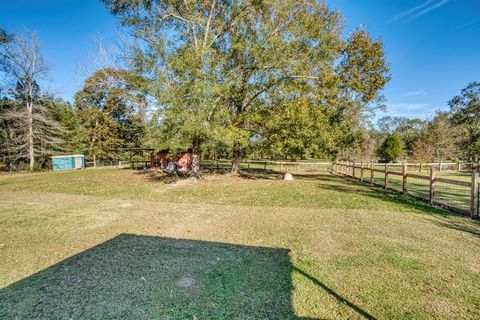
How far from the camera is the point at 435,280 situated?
3.31 m

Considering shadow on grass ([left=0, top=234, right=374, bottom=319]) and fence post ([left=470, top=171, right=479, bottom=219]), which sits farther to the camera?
fence post ([left=470, top=171, right=479, bottom=219])

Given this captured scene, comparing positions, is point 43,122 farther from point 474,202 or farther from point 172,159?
point 474,202

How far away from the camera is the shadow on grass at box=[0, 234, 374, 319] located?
271 cm

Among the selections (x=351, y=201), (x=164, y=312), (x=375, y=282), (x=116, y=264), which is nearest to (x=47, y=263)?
(x=116, y=264)

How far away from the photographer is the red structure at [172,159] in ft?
71.8

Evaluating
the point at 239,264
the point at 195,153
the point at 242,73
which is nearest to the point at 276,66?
the point at 242,73

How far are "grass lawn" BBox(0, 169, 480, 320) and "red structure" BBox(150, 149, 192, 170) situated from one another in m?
14.6

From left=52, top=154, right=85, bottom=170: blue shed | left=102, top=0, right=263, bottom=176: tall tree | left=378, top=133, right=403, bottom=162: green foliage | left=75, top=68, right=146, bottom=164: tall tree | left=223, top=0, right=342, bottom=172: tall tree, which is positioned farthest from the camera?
left=378, top=133, right=403, bottom=162: green foliage

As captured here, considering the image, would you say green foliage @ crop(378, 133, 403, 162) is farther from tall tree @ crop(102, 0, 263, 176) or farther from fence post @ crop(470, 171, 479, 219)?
fence post @ crop(470, 171, 479, 219)

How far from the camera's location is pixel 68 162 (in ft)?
96.9

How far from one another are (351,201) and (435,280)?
17.4 feet

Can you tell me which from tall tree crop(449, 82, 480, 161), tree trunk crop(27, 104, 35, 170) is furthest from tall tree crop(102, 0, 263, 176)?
tall tree crop(449, 82, 480, 161)

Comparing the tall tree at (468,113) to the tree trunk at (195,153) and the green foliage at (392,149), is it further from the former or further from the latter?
the tree trunk at (195,153)

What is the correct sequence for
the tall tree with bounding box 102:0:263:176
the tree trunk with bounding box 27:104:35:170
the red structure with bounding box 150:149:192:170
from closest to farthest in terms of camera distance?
the tall tree with bounding box 102:0:263:176 < the red structure with bounding box 150:149:192:170 < the tree trunk with bounding box 27:104:35:170
